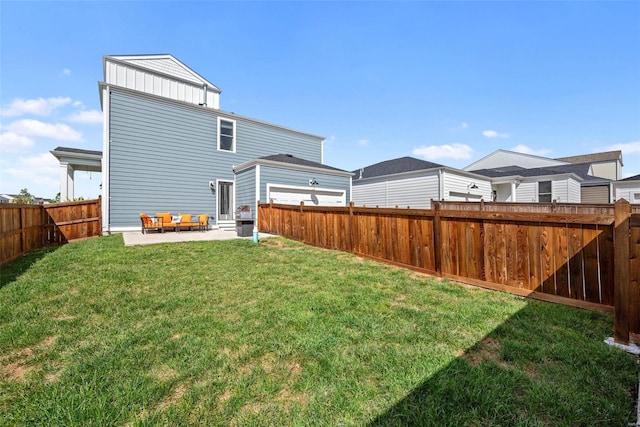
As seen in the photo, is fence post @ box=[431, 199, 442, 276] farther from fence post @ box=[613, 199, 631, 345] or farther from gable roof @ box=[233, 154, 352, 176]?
gable roof @ box=[233, 154, 352, 176]

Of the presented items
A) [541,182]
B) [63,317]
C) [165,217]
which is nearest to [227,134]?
[165,217]

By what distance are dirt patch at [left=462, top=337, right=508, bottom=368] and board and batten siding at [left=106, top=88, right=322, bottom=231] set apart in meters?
12.7

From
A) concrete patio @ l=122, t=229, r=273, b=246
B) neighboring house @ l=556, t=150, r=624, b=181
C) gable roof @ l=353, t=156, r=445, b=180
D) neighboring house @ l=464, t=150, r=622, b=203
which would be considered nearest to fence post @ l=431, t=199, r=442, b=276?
concrete patio @ l=122, t=229, r=273, b=246

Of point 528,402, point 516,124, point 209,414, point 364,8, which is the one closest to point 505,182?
point 516,124

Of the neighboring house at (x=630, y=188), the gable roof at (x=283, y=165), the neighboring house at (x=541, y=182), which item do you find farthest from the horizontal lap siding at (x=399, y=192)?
the neighboring house at (x=630, y=188)

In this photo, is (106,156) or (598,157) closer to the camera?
(106,156)

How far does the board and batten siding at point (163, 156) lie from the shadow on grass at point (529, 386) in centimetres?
1267

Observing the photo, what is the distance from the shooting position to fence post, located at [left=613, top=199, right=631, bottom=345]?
2.56 m

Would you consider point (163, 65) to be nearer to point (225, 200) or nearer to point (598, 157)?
point (225, 200)

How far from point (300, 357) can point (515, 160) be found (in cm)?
3215

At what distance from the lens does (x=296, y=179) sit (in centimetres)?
1282

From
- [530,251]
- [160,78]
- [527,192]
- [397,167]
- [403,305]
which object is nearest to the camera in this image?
[403,305]

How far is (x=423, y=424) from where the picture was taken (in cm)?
161

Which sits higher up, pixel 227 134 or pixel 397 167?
pixel 227 134
